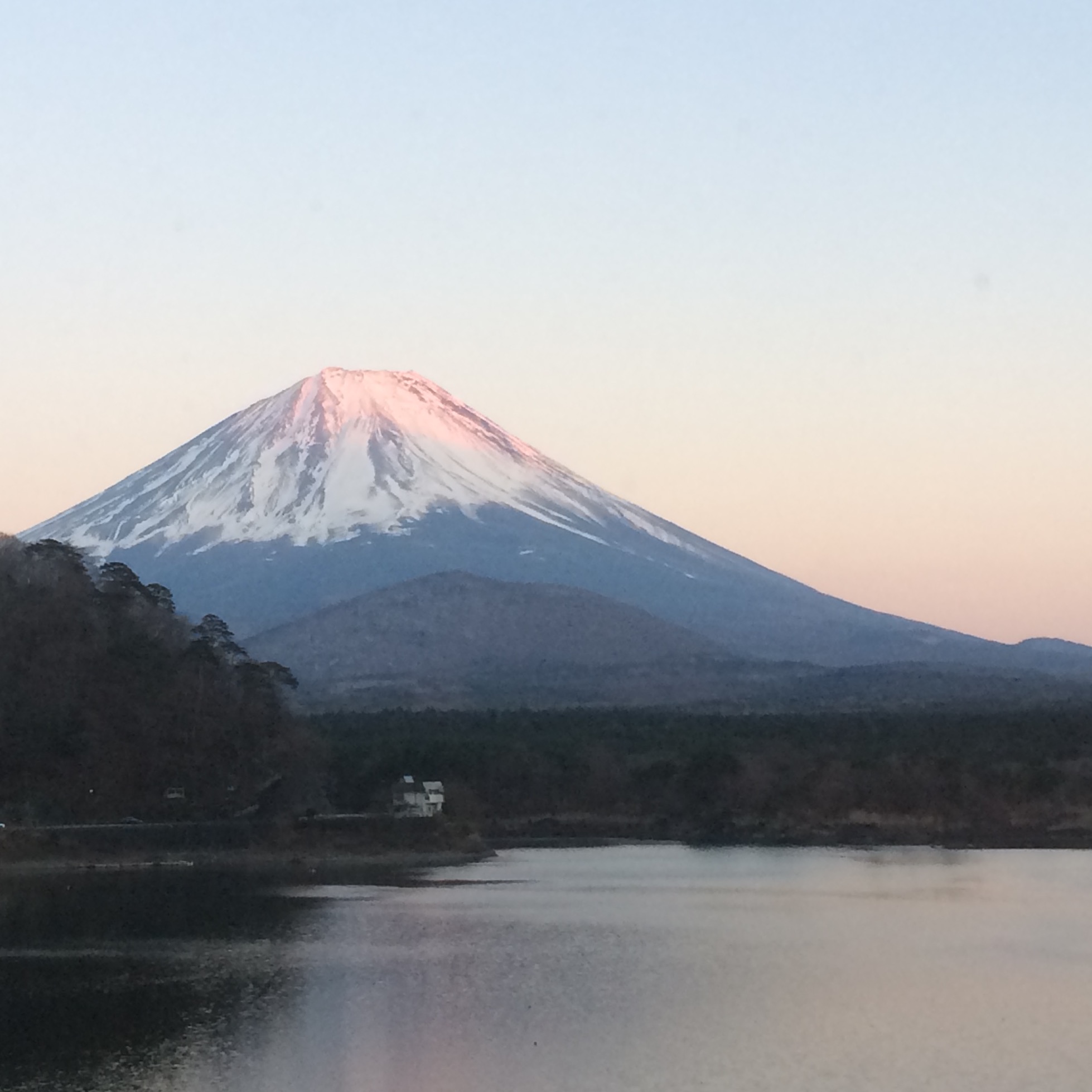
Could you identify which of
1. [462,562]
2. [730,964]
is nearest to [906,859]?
[730,964]

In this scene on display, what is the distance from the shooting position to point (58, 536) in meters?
156

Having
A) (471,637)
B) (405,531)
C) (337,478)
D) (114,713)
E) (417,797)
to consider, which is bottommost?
(417,797)

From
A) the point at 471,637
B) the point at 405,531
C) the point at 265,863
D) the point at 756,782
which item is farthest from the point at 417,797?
the point at 405,531

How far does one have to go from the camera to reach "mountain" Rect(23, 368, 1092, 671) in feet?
497

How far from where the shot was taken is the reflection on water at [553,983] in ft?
64.2

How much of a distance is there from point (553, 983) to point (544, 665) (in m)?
103

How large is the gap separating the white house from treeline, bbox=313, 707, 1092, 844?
1.90ft

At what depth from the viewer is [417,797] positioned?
52.3 m

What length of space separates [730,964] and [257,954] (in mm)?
6826

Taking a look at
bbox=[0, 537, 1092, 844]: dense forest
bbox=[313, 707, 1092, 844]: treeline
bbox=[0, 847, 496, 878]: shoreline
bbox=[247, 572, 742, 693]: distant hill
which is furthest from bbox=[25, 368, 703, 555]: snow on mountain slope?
bbox=[0, 847, 496, 878]: shoreline

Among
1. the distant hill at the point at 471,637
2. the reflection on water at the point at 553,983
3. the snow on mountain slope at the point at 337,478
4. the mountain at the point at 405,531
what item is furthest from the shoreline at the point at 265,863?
the snow on mountain slope at the point at 337,478

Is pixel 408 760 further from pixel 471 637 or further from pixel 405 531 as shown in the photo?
pixel 405 531

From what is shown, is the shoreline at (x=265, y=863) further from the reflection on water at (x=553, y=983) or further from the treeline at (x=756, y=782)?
the treeline at (x=756, y=782)

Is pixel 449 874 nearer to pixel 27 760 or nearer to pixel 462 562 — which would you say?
pixel 27 760
